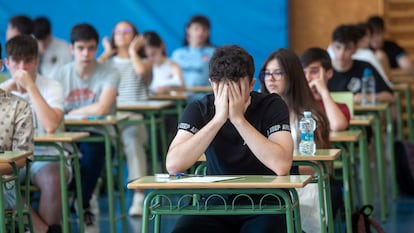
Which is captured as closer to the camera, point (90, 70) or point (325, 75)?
point (325, 75)

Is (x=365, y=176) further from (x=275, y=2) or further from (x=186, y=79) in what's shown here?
(x=275, y=2)

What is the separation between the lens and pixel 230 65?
14.4 ft

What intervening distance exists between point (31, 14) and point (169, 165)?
27.6ft

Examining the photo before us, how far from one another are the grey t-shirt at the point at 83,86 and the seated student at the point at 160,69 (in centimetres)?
259

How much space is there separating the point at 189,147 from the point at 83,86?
10.7ft

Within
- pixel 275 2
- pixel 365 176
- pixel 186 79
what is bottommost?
pixel 365 176

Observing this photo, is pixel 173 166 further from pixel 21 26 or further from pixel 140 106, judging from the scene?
pixel 21 26

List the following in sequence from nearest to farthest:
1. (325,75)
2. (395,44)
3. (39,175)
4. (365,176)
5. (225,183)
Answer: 1. (225,183)
2. (39,175)
3. (325,75)
4. (365,176)
5. (395,44)

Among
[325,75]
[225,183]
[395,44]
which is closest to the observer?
[225,183]

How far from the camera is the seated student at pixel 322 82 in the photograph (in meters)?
6.45

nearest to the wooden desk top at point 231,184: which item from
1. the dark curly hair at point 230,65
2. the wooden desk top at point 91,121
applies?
the dark curly hair at point 230,65

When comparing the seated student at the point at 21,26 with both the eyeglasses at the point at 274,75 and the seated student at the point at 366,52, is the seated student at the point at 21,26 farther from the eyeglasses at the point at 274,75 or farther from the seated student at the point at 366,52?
the eyeglasses at the point at 274,75

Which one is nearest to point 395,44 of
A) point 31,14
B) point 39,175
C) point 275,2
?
point 275,2

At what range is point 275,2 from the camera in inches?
476
